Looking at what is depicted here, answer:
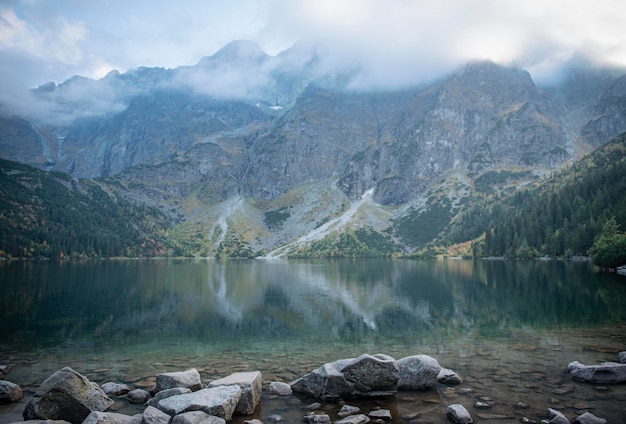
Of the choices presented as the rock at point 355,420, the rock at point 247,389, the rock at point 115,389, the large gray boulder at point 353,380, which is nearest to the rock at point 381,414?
the rock at point 355,420

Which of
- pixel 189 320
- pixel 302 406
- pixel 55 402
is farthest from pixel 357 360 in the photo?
pixel 189 320

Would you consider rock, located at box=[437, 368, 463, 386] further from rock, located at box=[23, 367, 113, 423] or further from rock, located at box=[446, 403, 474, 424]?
rock, located at box=[23, 367, 113, 423]

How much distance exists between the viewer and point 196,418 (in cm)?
1570

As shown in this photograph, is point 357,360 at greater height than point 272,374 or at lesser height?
greater

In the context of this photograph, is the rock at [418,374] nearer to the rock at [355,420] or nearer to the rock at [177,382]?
the rock at [355,420]

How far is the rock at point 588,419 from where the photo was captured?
1577 cm

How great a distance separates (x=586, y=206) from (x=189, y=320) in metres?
153

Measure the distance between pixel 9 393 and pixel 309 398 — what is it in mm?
14659

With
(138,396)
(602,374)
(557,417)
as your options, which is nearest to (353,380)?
(557,417)

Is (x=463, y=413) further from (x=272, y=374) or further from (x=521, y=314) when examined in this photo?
(x=521, y=314)

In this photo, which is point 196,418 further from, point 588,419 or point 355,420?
point 588,419

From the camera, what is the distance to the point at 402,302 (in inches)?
2320

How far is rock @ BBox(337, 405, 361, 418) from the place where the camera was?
1795 cm

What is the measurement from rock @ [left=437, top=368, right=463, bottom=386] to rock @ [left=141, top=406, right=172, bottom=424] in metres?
14.3
